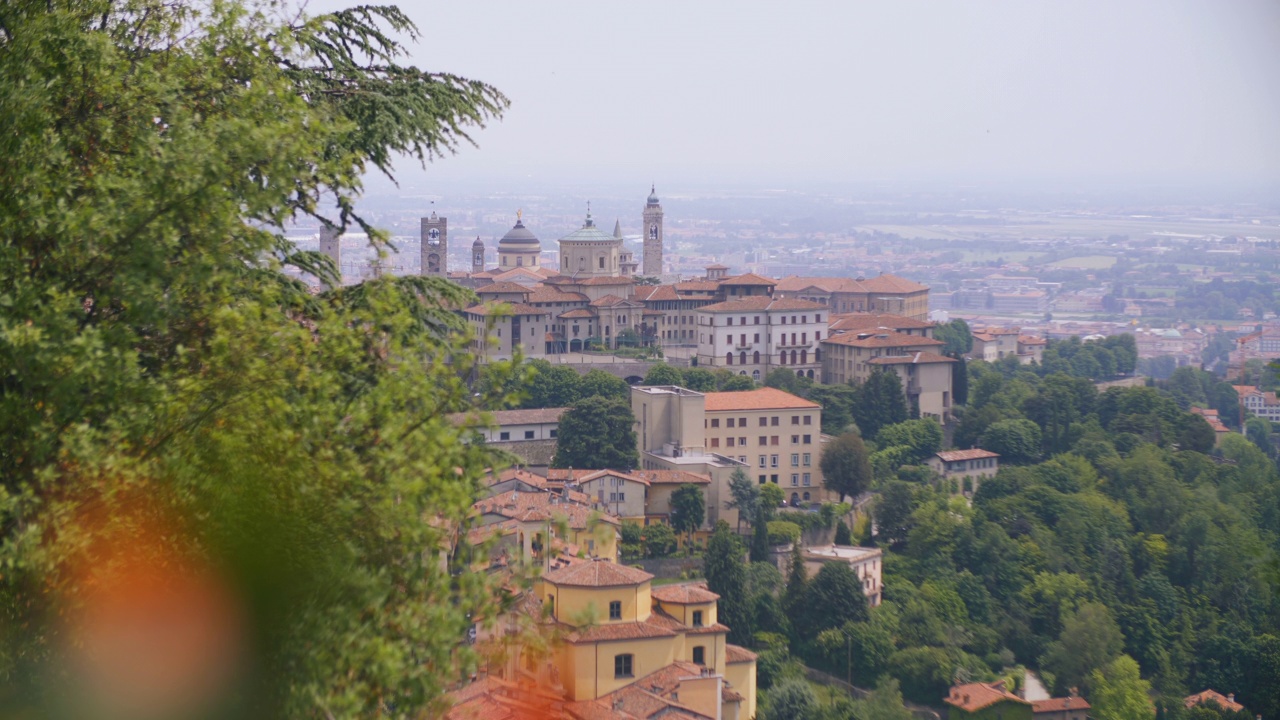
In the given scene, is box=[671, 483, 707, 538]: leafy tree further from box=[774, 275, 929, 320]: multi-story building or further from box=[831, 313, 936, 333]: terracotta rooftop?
box=[774, 275, 929, 320]: multi-story building

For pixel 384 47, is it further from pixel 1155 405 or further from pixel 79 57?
pixel 1155 405

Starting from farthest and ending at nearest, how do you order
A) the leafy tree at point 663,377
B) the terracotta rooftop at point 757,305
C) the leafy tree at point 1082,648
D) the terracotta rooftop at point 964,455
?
the terracotta rooftop at point 757,305 → the leafy tree at point 663,377 → the terracotta rooftop at point 964,455 → the leafy tree at point 1082,648

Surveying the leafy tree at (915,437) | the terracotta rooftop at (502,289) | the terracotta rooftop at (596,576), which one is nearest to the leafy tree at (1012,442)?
the leafy tree at (915,437)

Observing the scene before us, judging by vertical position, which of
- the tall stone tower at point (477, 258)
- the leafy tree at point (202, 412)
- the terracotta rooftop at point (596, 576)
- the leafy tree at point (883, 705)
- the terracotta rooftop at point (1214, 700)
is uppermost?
the leafy tree at point (202, 412)

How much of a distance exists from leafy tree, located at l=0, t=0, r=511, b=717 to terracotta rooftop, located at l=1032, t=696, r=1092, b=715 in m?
18.9

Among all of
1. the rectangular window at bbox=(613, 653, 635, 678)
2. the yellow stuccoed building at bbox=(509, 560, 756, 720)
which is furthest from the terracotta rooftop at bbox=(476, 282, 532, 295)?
the rectangular window at bbox=(613, 653, 635, 678)

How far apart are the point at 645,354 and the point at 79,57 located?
34484 millimetres

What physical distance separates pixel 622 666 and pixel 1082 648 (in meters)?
10.3

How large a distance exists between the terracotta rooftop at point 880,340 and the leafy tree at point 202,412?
111 ft

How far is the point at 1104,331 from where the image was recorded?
94.2 metres

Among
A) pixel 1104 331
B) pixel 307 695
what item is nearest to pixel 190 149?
pixel 307 695

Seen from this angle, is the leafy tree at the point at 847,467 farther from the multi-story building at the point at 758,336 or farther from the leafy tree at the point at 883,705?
the leafy tree at the point at 883,705

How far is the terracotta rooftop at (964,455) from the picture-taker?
107ft

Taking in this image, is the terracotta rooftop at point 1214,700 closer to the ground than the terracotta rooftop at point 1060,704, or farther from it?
closer to the ground
